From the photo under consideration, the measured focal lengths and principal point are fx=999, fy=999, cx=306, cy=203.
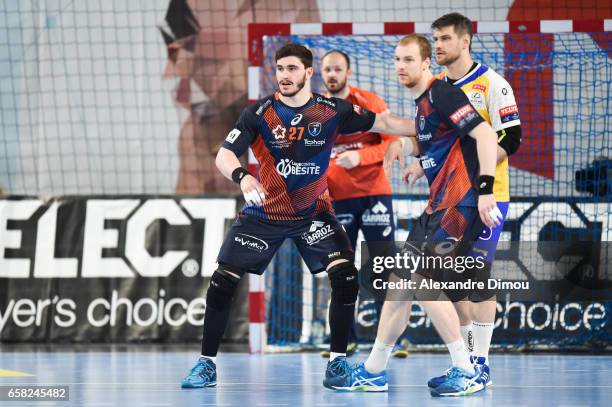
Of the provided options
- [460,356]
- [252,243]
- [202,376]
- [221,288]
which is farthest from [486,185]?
[202,376]

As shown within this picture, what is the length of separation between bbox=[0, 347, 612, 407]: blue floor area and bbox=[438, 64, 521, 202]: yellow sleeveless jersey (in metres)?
1.22

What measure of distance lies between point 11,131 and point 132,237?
9.86ft

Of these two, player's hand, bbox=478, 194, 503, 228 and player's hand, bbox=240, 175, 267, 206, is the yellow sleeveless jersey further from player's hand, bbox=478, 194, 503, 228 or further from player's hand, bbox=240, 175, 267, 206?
player's hand, bbox=240, 175, 267, 206

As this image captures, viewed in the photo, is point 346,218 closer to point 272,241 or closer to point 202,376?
point 272,241

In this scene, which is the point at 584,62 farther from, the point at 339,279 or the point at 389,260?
the point at 339,279

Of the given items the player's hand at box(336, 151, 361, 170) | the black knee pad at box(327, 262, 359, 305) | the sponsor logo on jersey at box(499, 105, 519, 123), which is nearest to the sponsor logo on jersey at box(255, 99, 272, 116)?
the player's hand at box(336, 151, 361, 170)

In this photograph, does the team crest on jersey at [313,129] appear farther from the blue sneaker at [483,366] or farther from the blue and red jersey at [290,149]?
the blue sneaker at [483,366]

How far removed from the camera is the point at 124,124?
456 inches

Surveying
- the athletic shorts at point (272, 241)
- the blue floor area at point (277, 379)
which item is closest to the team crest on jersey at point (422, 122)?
the athletic shorts at point (272, 241)

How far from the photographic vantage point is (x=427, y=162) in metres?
5.76

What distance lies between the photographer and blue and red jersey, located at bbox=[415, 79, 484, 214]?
555 centimetres

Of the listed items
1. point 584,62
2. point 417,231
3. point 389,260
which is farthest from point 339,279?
point 584,62

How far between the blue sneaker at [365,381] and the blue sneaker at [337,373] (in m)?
0.04

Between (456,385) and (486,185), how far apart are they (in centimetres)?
113
